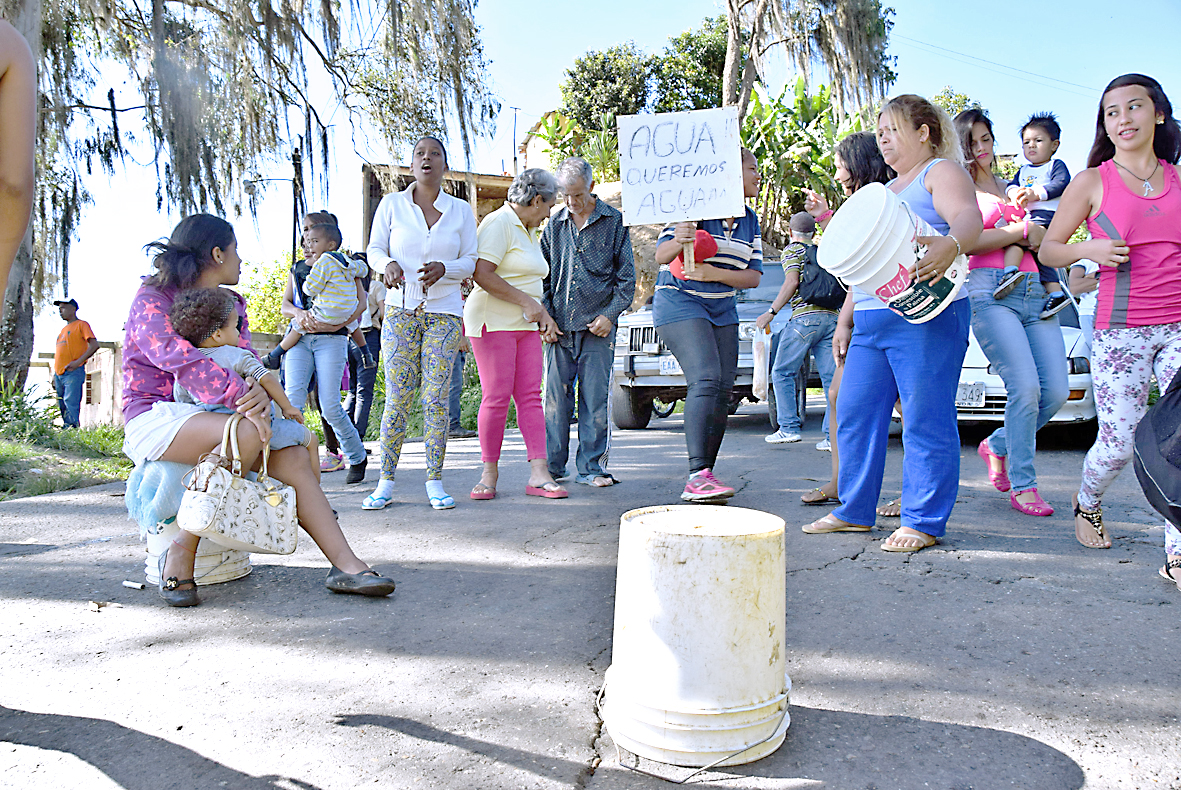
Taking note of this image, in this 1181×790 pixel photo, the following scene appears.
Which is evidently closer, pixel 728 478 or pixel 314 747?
pixel 314 747

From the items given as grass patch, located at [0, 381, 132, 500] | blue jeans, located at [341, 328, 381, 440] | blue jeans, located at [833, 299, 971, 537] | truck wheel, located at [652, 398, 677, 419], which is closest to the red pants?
blue jeans, located at [833, 299, 971, 537]

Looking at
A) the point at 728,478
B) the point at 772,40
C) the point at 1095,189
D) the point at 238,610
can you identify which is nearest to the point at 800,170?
the point at 772,40

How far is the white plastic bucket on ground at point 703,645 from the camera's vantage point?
1.89 m

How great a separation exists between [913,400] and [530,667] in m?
2.09

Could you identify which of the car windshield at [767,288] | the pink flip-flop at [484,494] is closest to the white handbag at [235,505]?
the pink flip-flop at [484,494]

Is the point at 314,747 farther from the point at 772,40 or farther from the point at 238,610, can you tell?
the point at 772,40

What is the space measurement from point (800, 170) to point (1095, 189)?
19593 millimetres

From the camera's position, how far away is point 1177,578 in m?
3.16

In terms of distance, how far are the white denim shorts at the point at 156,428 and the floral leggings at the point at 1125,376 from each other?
3521 mm

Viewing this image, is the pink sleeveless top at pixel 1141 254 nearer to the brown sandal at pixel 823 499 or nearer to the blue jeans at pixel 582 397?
the brown sandal at pixel 823 499

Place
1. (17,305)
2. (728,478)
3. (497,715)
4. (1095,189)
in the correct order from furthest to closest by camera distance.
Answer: (17,305) → (728,478) → (1095,189) → (497,715)

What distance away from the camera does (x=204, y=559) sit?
3.35 meters

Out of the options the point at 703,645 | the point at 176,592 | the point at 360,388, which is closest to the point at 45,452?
the point at 360,388

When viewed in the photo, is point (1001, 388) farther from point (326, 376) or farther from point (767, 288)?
point (326, 376)
